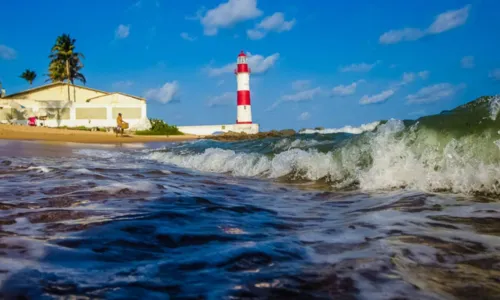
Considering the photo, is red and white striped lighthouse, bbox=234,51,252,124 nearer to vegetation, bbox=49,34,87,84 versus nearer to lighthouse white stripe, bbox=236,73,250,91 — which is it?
lighthouse white stripe, bbox=236,73,250,91

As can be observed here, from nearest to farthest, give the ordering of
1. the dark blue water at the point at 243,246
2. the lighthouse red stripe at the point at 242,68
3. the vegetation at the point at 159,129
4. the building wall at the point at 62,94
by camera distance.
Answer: the dark blue water at the point at 243,246 < the vegetation at the point at 159,129 < the lighthouse red stripe at the point at 242,68 < the building wall at the point at 62,94

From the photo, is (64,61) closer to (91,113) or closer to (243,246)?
(91,113)

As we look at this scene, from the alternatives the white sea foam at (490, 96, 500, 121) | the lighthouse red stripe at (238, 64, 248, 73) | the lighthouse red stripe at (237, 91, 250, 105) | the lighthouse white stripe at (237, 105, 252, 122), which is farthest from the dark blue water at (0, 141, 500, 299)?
the lighthouse red stripe at (238, 64, 248, 73)

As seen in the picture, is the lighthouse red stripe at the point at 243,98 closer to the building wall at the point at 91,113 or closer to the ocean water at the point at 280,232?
the building wall at the point at 91,113

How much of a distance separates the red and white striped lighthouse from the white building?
8471 mm

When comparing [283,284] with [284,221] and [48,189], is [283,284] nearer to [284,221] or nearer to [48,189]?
[284,221]

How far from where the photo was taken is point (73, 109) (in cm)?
3903

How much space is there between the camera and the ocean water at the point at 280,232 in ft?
5.67

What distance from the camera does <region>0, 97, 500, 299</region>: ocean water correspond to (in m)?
1.73

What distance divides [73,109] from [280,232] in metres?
39.8

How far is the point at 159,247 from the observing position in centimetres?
232

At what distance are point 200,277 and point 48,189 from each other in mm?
3058

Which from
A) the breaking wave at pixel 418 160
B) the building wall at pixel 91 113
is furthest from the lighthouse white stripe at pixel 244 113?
the breaking wave at pixel 418 160

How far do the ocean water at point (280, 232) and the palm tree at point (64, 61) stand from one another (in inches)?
1830
